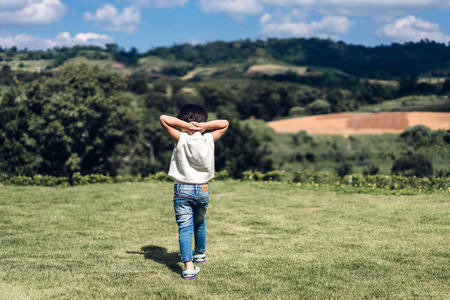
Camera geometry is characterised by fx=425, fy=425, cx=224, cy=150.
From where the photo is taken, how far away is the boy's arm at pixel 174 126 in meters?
4.90

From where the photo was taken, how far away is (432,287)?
4.49 m

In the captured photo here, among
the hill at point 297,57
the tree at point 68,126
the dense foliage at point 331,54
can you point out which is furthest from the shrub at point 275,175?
the dense foliage at point 331,54

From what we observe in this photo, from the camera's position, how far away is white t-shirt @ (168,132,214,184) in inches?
196

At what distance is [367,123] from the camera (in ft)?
177

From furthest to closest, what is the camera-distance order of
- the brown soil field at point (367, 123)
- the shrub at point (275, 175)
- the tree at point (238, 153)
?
the brown soil field at point (367, 123)
the tree at point (238, 153)
the shrub at point (275, 175)

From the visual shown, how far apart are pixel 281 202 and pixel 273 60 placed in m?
150

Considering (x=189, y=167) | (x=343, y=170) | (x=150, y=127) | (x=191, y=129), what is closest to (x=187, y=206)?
(x=189, y=167)

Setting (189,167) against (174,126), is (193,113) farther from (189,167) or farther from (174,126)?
(189,167)

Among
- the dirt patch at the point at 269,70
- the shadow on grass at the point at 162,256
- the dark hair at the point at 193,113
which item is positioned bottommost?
the shadow on grass at the point at 162,256

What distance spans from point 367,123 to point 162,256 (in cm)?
5172

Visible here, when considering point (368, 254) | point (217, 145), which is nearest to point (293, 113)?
point (217, 145)

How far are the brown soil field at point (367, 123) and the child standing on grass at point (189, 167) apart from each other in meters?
45.7

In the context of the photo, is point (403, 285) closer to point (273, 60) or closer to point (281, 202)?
point (281, 202)

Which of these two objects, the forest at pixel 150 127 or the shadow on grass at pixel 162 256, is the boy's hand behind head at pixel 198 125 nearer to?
the forest at pixel 150 127
